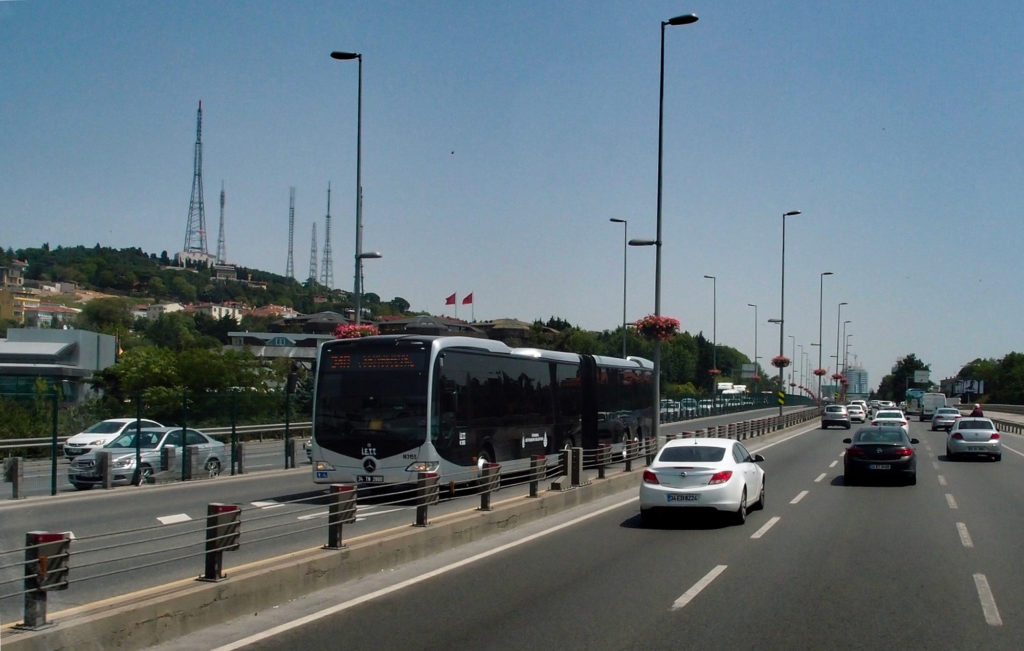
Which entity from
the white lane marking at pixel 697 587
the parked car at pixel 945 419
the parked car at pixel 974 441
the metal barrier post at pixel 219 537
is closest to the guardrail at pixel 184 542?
the metal barrier post at pixel 219 537

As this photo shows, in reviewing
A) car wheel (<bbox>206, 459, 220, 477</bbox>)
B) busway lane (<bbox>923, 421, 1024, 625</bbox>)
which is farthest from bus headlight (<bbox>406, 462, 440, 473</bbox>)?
busway lane (<bbox>923, 421, 1024, 625</bbox>)

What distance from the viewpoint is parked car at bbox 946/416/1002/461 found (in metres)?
32.9

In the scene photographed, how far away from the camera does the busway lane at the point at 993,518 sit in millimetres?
10602

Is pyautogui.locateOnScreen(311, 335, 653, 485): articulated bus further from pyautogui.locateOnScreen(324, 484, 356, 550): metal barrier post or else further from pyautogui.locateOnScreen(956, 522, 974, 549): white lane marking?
pyautogui.locateOnScreen(956, 522, 974, 549): white lane marking

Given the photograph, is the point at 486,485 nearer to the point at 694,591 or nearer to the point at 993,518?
the point at 694,591

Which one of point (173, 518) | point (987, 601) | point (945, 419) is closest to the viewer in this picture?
point (987, 601)

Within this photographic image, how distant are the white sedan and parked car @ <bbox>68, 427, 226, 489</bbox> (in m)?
13.7

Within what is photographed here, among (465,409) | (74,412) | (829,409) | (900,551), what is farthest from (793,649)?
(829,409)

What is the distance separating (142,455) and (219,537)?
55.7ft

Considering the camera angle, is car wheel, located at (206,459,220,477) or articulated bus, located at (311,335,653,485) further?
car wheel, located at (206,459,220,477)

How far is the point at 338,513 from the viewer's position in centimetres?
1105

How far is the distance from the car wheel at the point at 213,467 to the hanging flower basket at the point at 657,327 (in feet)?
42.4

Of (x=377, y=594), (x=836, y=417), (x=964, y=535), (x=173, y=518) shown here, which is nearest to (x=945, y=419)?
(x=836, y=417)

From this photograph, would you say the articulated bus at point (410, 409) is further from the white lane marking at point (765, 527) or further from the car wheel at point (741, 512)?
the white lane marking at point (765, 527)
